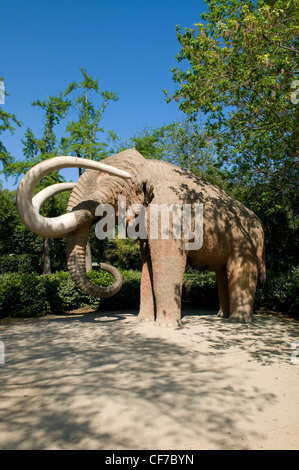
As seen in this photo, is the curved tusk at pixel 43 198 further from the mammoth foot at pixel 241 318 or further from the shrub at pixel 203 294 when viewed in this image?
the shrub at pixel 203 294

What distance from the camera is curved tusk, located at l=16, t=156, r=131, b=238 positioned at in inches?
206

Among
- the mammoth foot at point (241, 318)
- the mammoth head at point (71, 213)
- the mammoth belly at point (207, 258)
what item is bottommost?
the mammoth foot at point (241, 318)

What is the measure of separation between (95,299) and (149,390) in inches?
270

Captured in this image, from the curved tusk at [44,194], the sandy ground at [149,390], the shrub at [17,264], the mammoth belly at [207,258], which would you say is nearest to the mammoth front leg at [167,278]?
the sandy ground at [149,390]

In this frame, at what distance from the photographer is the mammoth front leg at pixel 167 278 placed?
6.60 m

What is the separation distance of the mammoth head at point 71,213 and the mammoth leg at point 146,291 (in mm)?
973

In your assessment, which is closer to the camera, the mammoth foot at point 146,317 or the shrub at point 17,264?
the mammoth foot at point 146,317

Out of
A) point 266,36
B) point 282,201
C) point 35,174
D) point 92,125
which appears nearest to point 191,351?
point 35,174

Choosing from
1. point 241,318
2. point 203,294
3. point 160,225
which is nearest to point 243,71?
point 160,225

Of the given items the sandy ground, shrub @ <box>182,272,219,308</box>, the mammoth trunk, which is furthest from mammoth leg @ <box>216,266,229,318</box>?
the mammoth trunk

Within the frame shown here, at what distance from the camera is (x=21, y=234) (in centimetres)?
2853

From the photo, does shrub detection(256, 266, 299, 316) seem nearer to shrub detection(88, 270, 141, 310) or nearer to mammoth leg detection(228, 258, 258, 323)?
mammoth leg detection(228, 258, 258, 323)

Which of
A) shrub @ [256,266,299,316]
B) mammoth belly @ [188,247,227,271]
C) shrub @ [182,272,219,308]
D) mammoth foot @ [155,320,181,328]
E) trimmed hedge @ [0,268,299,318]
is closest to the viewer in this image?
mammoth foot @ [155,320,181,328]
